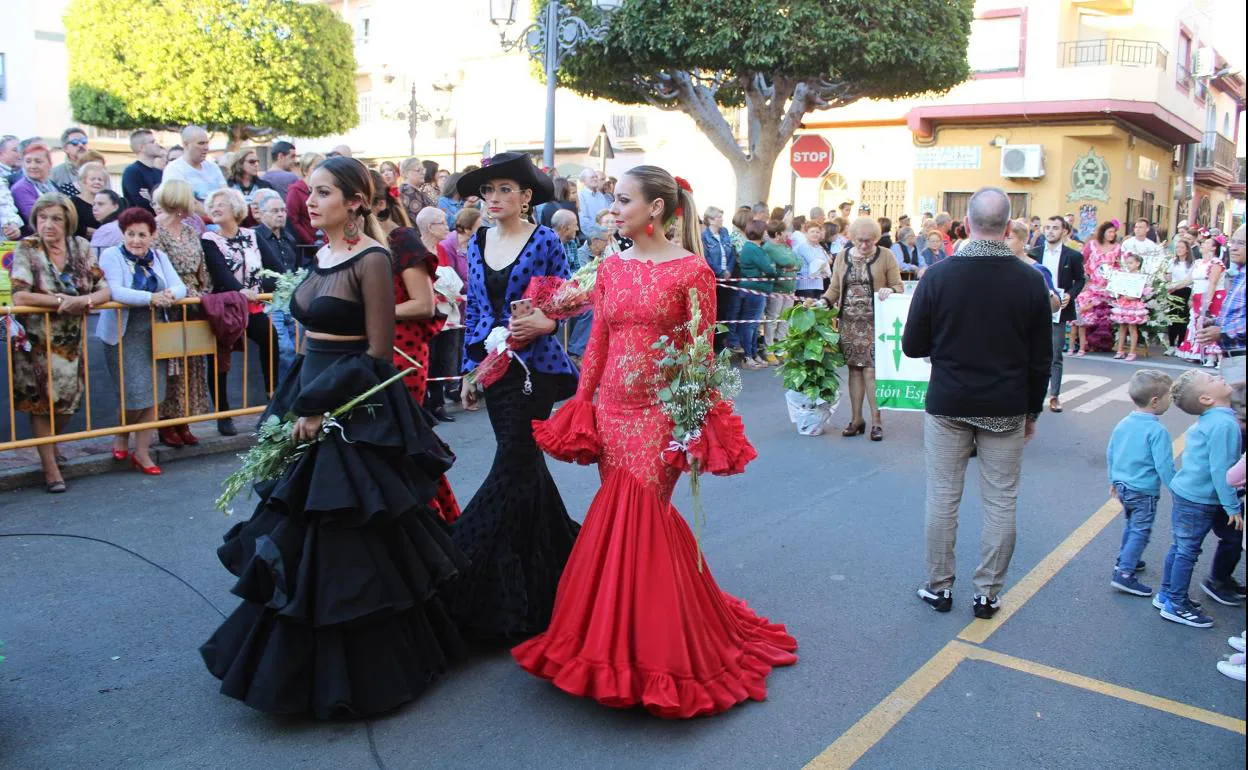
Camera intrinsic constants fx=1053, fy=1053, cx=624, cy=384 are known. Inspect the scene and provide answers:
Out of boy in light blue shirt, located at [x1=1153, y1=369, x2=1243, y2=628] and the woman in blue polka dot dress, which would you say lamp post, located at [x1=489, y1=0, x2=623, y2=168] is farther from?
boy in light blue shirt, located at [x1=1153, y1=369, x2=1243, y2=628]

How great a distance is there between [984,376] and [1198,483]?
1.22m

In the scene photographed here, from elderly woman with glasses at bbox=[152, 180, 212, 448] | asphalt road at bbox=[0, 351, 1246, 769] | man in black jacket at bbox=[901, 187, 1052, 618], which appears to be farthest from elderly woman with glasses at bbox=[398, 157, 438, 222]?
man in black jacket at bbox=[901, 187, 1052, 618]

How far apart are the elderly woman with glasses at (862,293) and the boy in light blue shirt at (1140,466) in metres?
3.57

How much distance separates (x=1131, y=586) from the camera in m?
5.68

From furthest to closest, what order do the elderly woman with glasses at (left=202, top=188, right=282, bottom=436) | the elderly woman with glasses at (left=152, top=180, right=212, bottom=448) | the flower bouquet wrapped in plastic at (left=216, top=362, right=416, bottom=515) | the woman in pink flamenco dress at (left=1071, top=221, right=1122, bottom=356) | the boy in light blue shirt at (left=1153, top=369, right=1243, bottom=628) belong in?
the woman in pink flamenco dress at (left=1071, top=221, right=1122, bottom=356) → the elderly woman with glasses at (left=202, top=188, right=282, bottom=436) → the elderly woman with glasses at (left=152, top=180, right=212, bottom=448) → the boy in light blue shirt at (left=1153, top=369, right=1243, bottom=628) → the flower bouquet wrapped in plastic at (left=216, top=362, right=416, bottom=515)

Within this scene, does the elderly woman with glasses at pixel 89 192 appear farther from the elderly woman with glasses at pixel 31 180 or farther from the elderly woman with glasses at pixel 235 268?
the elderly woman with glasses at pixel 235 268

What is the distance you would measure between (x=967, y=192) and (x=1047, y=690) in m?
28.7

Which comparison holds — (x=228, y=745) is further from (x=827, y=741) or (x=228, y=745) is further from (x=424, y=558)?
(x=827, y=741)

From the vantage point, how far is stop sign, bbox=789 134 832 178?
17.8 m

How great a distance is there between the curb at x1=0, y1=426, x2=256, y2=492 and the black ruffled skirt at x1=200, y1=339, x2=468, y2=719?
393cm

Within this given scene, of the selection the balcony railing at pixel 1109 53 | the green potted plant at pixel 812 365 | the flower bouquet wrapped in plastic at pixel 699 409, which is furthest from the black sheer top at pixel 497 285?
the balcony railing at pixel 1109 53

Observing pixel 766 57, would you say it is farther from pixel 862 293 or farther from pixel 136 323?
pixel 136 323

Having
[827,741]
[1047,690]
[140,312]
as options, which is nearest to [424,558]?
[827,741]

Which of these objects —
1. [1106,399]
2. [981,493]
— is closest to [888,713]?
[981,493]
